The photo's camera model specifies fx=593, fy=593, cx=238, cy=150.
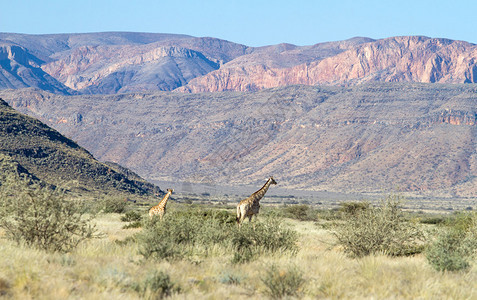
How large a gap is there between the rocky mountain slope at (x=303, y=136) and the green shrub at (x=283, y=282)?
4107 inches

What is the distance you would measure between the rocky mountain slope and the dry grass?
102835 mm

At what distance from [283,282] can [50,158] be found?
7153 centimetres

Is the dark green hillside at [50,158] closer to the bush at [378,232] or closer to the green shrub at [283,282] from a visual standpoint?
the bush at [378,232]

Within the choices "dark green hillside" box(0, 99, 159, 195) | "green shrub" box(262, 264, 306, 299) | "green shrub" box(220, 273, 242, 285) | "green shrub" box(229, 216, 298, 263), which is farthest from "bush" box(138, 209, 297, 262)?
"dark green hillside" box(0, 99, 159, 195)

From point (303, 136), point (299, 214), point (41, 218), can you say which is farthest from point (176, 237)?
point (303, 136)

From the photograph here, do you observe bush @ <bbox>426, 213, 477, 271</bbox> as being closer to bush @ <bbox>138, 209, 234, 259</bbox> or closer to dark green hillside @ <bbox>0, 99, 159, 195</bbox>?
bush @ <bbox>138, 209, 234, 259</bbox>

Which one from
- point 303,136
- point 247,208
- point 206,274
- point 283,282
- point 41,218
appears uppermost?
point 41,218

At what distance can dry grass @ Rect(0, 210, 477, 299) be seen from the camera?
28.8 feet

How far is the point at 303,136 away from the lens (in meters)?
147

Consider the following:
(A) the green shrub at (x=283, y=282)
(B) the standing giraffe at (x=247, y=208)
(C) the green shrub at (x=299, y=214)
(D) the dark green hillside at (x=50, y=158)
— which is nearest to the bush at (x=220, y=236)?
(A) the green shrub at (x=283, y=282)

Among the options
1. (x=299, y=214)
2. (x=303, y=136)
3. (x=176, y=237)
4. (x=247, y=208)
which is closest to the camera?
(x=176, y=237)

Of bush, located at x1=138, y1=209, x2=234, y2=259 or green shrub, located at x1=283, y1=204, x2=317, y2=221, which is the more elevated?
bush, located at x1=138, y1=209, x2=234, y2=259

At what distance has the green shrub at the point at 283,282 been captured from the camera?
31.7 ft

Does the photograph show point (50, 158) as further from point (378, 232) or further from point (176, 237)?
point (378, 232)
